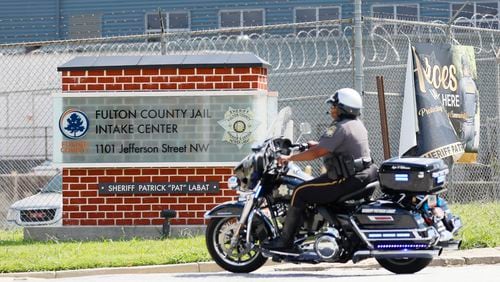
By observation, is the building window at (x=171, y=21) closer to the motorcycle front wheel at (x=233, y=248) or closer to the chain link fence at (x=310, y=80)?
the chain link fence at (x=310, y=80)

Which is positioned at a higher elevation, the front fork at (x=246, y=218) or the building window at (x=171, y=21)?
the building window at (x=171, y=21)

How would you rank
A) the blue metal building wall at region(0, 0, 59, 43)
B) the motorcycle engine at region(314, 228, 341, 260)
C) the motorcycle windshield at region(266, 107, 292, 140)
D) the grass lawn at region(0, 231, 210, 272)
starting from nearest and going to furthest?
1. the motorcycle engine at region(314, 228, 341, 260)
2. the grass lawn at region(0, 231, 210, 272)
3. the motorcycle windshield at region(266, 107, 292, 140)
4. the blue metal building wall at region(0, 0, 59, 43)

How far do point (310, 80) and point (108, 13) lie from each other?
18911mm

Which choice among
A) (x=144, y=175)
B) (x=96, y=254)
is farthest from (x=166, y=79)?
(x=96, y=254)

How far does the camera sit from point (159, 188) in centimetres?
1530

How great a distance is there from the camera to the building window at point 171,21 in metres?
37.7

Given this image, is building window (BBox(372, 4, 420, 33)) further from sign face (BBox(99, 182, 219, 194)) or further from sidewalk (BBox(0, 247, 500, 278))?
sidewalk (BBox(0, 247, 500, 278))

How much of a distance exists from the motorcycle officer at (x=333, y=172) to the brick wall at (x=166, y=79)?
369 centimetres

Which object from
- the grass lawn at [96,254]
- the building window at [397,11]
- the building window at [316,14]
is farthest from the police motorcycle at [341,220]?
the building window at [316,14]

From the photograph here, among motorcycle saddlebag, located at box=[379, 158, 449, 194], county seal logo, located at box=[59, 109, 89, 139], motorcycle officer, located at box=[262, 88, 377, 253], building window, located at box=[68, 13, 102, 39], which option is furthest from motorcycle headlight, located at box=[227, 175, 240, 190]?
building window, located at box=[68, 13, 102, 39]

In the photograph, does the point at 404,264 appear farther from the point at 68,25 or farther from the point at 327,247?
the point at 68,25

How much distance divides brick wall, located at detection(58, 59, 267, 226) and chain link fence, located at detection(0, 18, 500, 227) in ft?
4.71

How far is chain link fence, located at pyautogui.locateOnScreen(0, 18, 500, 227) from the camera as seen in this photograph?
18266mm

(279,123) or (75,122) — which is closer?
(279,123)
